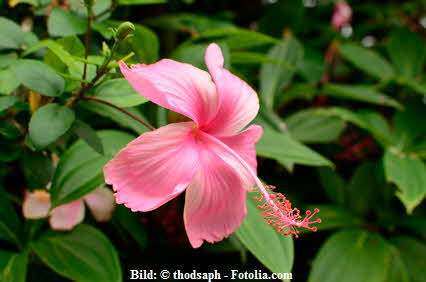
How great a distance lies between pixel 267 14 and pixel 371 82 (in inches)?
14.6

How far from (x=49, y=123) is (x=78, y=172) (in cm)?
11

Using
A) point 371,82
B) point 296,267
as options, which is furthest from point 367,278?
point 371,82

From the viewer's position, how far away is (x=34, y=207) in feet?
2.00

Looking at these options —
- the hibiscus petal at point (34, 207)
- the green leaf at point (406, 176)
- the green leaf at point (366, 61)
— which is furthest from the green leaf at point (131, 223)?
the green leaf at point (366, 61)

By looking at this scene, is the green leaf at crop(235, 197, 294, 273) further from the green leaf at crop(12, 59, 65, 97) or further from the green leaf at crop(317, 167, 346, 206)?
the green leaf at crop(317, 167, 346, 206)

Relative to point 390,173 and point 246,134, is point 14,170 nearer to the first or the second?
point 246,134

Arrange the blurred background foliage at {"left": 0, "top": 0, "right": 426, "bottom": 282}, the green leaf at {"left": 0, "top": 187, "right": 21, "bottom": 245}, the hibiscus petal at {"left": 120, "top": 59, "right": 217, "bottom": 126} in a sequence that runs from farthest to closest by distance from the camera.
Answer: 1. the green leaf at {"left": 0, "top": 187, "right": 21, "bottom": 245}
2. the blurred background foliage at {"left": 0, "top": 0, "right": 426, "bottom": 282}
3. the hibiscus petal at {"left": 120, "top": 59, "right": 217, "bottom": 126}

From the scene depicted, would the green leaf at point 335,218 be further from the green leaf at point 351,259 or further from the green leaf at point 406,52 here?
the green leaf at point 406,52

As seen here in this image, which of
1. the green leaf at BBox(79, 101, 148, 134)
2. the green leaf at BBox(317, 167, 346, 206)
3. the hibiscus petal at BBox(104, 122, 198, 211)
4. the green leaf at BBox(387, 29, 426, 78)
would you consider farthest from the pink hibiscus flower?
the green leaf at BBox(387, 29, 426, 78)

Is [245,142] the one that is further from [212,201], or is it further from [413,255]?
[413,255]

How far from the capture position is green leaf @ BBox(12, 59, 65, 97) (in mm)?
445

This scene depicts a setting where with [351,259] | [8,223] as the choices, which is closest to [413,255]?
[351,259]

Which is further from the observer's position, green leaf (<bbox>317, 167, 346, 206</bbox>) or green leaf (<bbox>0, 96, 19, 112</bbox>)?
green leaf (<bbox>317, 167, 346, 206</bbox>)

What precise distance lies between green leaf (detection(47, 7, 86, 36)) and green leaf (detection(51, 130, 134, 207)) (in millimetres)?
146
